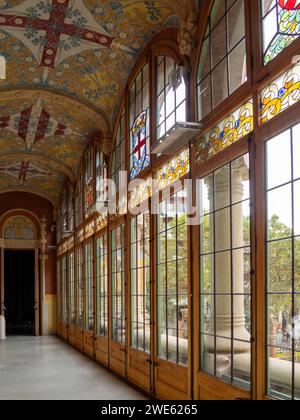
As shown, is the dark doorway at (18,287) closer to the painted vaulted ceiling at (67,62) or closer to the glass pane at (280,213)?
the painted vaulted ceiling at (67,62)

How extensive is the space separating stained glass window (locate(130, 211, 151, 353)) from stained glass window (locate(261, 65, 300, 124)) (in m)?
3.50

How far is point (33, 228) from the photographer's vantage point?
18.4 m

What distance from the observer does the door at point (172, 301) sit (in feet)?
20.1

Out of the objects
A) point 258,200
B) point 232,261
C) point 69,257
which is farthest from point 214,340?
point 69,257

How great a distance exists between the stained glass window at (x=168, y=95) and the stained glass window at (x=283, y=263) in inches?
87.3

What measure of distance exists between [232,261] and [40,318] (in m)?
14.0

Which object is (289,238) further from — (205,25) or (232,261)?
(205,25)

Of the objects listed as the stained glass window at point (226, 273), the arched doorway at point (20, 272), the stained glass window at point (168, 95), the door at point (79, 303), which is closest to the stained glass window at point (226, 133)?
the stained glass window at point (226, 273)

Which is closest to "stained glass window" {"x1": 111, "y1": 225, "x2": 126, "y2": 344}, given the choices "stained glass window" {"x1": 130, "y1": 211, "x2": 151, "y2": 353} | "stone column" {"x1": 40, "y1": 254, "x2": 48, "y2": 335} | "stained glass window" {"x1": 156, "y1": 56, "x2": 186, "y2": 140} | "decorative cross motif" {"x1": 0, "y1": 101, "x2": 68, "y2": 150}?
"stained glass window" {"x1": 130, "y1": 211, "x2": 151, "y2": 353}

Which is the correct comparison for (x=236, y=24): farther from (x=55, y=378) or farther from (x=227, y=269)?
(x=55, y=378)

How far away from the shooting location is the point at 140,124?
8.25 meters

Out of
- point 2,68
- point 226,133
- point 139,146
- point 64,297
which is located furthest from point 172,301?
point 64,297

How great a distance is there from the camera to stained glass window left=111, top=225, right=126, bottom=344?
9.04m

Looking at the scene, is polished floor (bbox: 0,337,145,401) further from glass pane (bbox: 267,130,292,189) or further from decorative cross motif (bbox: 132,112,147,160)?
glass pane (bbox: 267,130,292,189)
